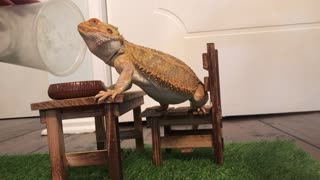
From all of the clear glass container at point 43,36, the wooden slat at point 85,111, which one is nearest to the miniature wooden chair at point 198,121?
the wooden slat at point 85,111

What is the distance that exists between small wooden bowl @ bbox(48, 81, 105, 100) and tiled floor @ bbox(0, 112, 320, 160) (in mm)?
592

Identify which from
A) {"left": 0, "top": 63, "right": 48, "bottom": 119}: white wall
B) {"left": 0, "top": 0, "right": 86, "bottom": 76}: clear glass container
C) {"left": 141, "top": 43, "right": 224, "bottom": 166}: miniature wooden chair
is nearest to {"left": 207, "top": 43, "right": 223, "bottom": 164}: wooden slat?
{"left": 141, "top": 43, "right": 224, "bottom": 166}: miniature wooden chair

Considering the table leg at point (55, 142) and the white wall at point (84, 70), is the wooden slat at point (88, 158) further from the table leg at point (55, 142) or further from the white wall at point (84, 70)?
the white wall at point (84, 70)

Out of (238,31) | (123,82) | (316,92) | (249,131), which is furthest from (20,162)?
(316,92)

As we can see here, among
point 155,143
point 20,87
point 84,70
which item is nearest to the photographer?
point 155,143

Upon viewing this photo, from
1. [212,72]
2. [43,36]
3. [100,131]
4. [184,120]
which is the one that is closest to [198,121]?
[184,120]

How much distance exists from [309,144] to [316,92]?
28.0 inches

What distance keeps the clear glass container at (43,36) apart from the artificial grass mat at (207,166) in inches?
13.6

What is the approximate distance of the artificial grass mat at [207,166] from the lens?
2.95ft

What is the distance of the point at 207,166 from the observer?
0.98m

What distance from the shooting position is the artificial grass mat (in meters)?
0.90

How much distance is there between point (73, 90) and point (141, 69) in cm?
20

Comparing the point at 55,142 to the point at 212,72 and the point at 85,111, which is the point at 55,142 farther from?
the point at 212,72

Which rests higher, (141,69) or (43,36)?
(43,36)
